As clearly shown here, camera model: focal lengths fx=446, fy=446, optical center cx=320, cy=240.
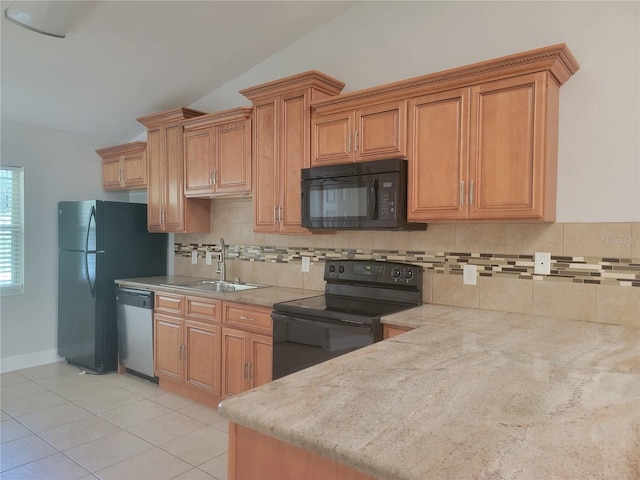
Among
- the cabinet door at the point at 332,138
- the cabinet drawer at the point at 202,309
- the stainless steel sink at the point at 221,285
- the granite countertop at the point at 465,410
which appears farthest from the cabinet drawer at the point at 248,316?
the granite countertop at the point at 465,410

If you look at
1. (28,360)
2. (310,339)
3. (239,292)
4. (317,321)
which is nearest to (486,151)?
(317,321)

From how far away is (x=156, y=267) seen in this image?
451 cm

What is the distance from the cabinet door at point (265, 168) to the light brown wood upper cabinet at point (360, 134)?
367mm

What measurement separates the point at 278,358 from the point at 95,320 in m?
2.20

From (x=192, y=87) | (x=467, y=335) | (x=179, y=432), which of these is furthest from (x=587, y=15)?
(x=179, y=432)

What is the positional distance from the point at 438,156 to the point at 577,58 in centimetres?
85

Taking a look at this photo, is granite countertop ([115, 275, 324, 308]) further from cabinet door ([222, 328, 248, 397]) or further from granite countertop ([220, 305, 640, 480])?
granite countertop ([220, 305, 640, 480])

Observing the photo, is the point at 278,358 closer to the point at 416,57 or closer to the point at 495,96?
the point at 495,96

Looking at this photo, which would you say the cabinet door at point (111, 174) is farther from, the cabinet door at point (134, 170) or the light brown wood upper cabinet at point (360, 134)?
the light brown wood upper cabinet at point (360, 134)

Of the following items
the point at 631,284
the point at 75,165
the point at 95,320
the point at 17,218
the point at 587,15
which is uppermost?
the point at 587,15

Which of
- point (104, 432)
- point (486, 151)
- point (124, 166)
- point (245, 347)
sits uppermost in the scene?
point (124, 166)

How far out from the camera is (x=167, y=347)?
3629mm

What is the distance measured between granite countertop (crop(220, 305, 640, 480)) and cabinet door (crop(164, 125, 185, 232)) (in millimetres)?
2770

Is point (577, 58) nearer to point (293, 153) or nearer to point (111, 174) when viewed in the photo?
point (293, 153)
